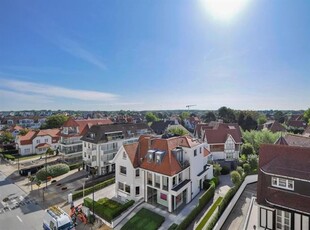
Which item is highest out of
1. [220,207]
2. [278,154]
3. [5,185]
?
[278,154]

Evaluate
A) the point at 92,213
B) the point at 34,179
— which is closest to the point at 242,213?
the point at 92,213

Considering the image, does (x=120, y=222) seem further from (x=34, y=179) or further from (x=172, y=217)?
(x=34, y=179)

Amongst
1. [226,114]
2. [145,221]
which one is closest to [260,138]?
[145,221]

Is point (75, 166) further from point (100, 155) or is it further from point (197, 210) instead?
point (197, 210)

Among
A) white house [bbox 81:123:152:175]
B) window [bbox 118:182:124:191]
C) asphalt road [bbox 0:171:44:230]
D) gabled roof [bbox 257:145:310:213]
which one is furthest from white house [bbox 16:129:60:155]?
gabled roof [bbox 257:145:310:213]

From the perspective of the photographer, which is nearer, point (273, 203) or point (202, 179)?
point (273, 203)

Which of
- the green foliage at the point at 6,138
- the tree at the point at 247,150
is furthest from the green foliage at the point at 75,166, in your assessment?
the tree at the point at 247,150

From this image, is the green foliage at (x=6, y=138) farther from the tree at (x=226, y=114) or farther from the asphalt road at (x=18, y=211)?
the tree at (x=226, y=114)
